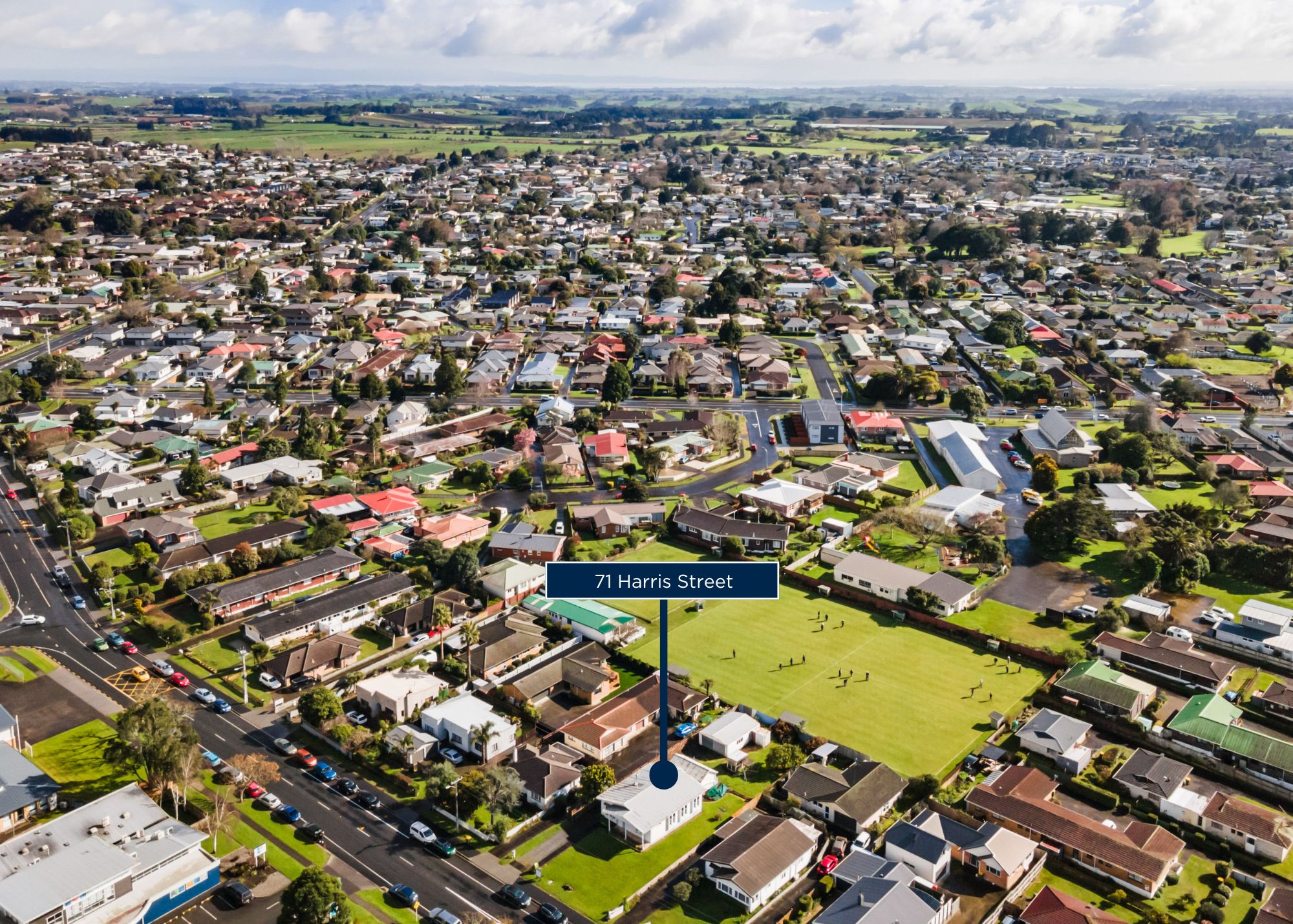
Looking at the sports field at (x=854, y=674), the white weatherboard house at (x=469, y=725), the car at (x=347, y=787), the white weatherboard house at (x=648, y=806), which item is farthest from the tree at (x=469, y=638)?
the white weatherboard house at (x=648, y=806)

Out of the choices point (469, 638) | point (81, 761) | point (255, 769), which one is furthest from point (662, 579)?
point (81, 761)

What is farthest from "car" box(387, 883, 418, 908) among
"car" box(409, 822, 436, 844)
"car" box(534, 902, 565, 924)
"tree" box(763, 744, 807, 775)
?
"tree" box(763, 744, 807, 775)

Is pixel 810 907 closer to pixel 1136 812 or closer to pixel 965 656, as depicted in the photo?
pixel 1136 812

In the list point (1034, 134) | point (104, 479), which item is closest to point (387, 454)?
point (104, 479)

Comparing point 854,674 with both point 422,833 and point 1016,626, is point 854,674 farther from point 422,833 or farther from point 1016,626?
point 422,833

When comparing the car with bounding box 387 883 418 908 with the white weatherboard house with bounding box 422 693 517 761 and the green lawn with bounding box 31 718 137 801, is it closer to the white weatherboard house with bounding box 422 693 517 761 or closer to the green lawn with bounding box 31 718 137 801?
the white weatherboard house with bounding box 422 693 517 761
